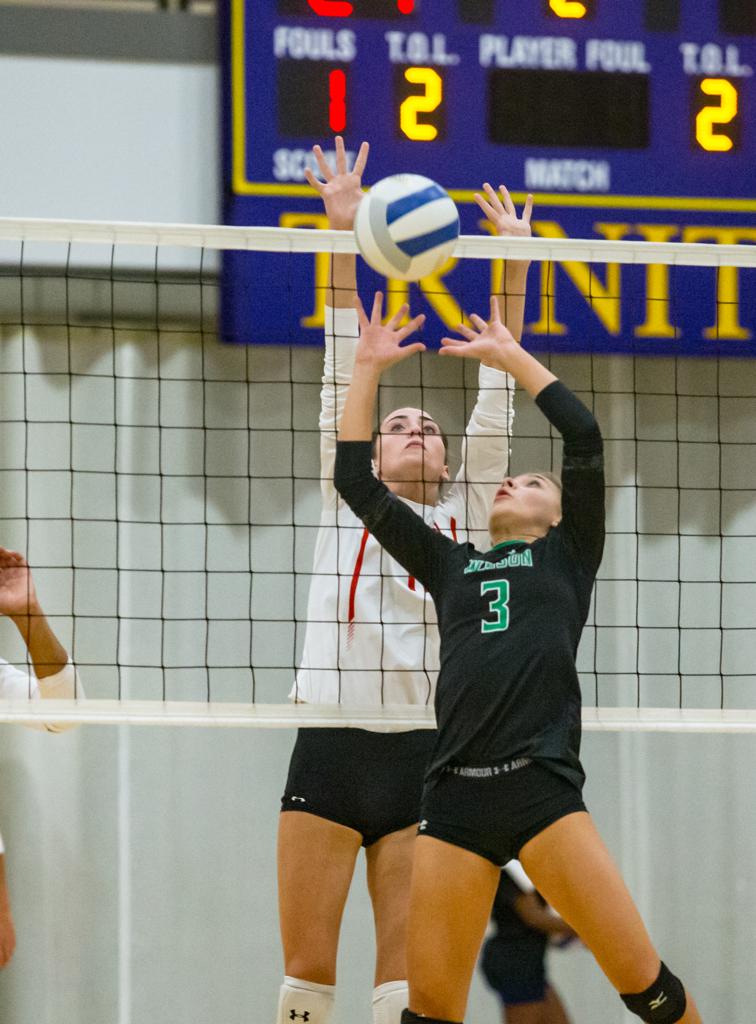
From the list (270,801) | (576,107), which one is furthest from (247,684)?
(576,107)

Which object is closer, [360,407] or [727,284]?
[360,407]

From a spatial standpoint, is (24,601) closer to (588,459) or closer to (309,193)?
(588,459)

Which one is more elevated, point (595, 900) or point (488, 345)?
point (488, 345)

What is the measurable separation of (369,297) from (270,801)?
1946 mm

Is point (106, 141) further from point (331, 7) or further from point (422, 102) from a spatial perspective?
point (422, 102)

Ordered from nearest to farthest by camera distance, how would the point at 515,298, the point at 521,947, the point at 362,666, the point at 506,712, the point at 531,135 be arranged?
the point at 506,712 < the point at 362,666 < the point at 515,298 < the point at 521,947 < the point at 531,135

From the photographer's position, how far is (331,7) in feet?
17.1

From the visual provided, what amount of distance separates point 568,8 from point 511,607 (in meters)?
3.01

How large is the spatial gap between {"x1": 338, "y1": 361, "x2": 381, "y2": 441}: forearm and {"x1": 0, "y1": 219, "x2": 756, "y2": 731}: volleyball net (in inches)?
75.0

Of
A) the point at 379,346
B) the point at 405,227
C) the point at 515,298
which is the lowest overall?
the point at 379,346

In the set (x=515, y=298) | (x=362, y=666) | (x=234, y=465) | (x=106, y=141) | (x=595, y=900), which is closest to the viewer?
(x=595, y=900)

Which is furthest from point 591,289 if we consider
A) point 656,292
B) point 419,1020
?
point 419,1020

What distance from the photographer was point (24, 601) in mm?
3668

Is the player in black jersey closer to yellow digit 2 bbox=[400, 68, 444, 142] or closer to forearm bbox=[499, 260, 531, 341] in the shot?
forearm bbox=[499, 260, 531, 341]
